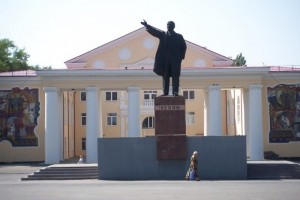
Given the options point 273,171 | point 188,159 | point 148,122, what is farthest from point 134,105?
point 188,159

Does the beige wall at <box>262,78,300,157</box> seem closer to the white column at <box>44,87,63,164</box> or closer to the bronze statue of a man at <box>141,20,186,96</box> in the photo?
the white column at <box>44,87,63,164</box>

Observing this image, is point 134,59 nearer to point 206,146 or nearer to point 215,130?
point 215,130

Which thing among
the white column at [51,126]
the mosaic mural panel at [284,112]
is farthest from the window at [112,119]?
the mosaic mural panel at [284,112]

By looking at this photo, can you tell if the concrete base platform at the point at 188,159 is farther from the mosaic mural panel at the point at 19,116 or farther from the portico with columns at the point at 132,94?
the mosaic mural panel at the point at 19,116

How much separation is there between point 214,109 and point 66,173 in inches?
612

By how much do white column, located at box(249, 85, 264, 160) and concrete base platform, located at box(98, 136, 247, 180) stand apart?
1497 centimetres

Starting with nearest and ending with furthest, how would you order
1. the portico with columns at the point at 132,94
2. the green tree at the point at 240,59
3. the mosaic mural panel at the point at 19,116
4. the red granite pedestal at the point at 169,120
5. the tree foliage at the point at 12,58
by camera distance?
the red granite pedestal at the point at 169,120 → the portico with columns at the point at 132,94 → the mosaic mural panel at the point at 19,116 → the tree foliage at the point at 12,58 → the green tree at the point at 240,59

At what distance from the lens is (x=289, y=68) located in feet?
140

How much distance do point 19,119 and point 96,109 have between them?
5595 mm

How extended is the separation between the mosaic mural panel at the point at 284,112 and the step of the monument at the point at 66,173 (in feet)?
59.6

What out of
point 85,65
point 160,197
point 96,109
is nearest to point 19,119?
point 96,109

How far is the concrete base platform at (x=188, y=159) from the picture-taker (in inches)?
906

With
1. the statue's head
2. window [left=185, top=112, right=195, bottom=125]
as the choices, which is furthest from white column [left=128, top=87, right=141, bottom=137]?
the statue's head

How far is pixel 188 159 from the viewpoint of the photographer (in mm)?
23016
